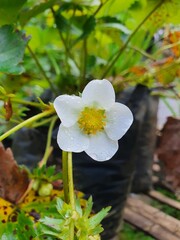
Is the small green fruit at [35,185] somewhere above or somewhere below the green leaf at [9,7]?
below

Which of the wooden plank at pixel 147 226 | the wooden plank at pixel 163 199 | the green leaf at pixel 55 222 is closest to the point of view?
the green leaf at pixel 55 222

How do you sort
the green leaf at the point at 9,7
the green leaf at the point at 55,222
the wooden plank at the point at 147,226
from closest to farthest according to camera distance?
the green leaf at the point at 55,222 < the green leaf at the point at 9,7 < the wooden plank at the point at 147,226

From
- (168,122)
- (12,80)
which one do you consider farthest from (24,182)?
(168,122)

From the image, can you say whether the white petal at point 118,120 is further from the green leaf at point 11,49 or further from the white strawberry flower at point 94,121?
the green leaf at point 11,49

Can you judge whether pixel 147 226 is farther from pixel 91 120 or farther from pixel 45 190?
pixel 91 120

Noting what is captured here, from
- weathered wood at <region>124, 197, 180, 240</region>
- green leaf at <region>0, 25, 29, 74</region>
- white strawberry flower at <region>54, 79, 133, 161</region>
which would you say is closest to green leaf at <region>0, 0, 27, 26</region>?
green leaf at <region>0, 25, 29, 74</region>

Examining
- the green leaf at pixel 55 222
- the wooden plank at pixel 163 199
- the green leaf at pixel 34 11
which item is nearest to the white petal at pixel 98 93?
the green leaf at pixel 55 222

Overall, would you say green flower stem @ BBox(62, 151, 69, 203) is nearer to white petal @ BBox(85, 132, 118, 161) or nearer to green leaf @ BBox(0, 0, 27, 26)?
white petal @ BBox(85, 132, 118, 161)
